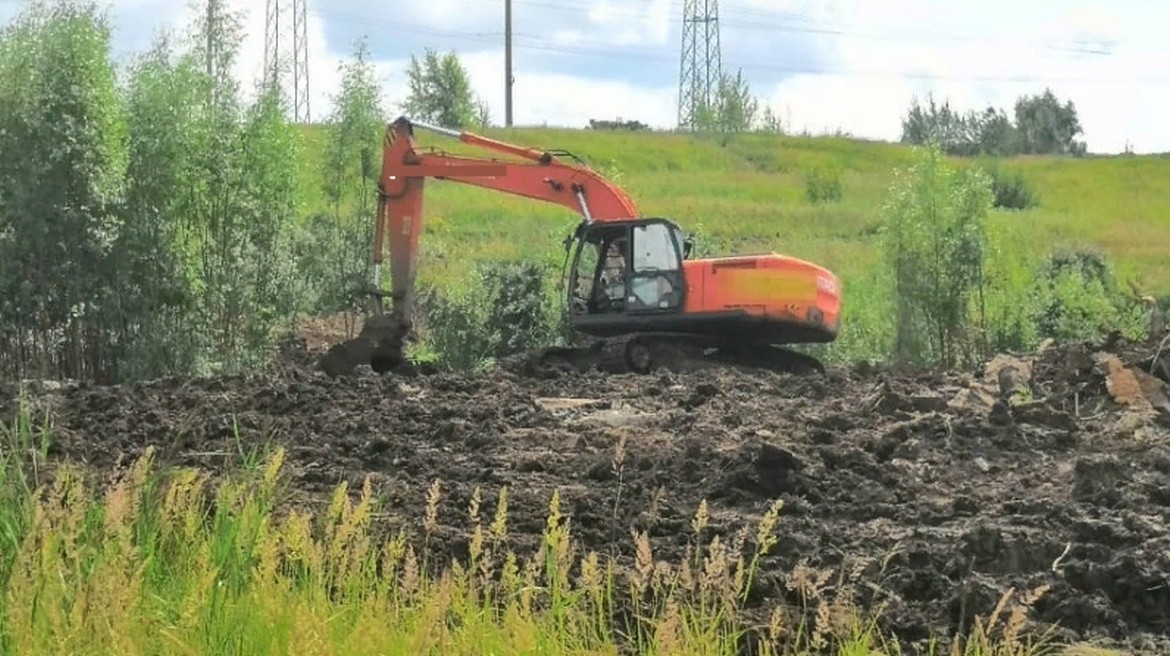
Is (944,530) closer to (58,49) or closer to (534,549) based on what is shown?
(534,549)

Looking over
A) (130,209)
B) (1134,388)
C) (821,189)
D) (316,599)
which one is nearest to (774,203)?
(821,189)

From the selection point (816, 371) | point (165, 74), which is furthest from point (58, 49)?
point (816, 371)

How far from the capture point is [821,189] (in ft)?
168

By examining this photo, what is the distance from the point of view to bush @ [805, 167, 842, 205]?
5103 cm

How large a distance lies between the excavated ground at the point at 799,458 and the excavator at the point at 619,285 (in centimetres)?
189

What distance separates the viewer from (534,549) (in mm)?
6898

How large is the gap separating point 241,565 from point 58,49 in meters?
15.6

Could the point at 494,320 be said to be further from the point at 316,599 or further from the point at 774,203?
the point at 774,203

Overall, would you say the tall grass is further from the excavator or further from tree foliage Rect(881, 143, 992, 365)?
tree foliage Rect(881, 143, 992, 365)

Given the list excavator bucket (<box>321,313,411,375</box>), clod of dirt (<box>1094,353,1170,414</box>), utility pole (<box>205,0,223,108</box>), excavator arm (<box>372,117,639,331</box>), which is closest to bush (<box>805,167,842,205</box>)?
utility pole (<box>205,0,223,108</box>)

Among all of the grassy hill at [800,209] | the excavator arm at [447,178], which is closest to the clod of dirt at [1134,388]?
the excavator arm at [447,178]

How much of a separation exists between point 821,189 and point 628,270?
113ft

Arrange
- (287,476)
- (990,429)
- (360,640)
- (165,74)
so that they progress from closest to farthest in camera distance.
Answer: (360,640) → (287,476) → (990,429) → (165,74)

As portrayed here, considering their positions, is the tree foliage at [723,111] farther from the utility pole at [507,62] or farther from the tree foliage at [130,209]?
the tree foliage at [130,209]
